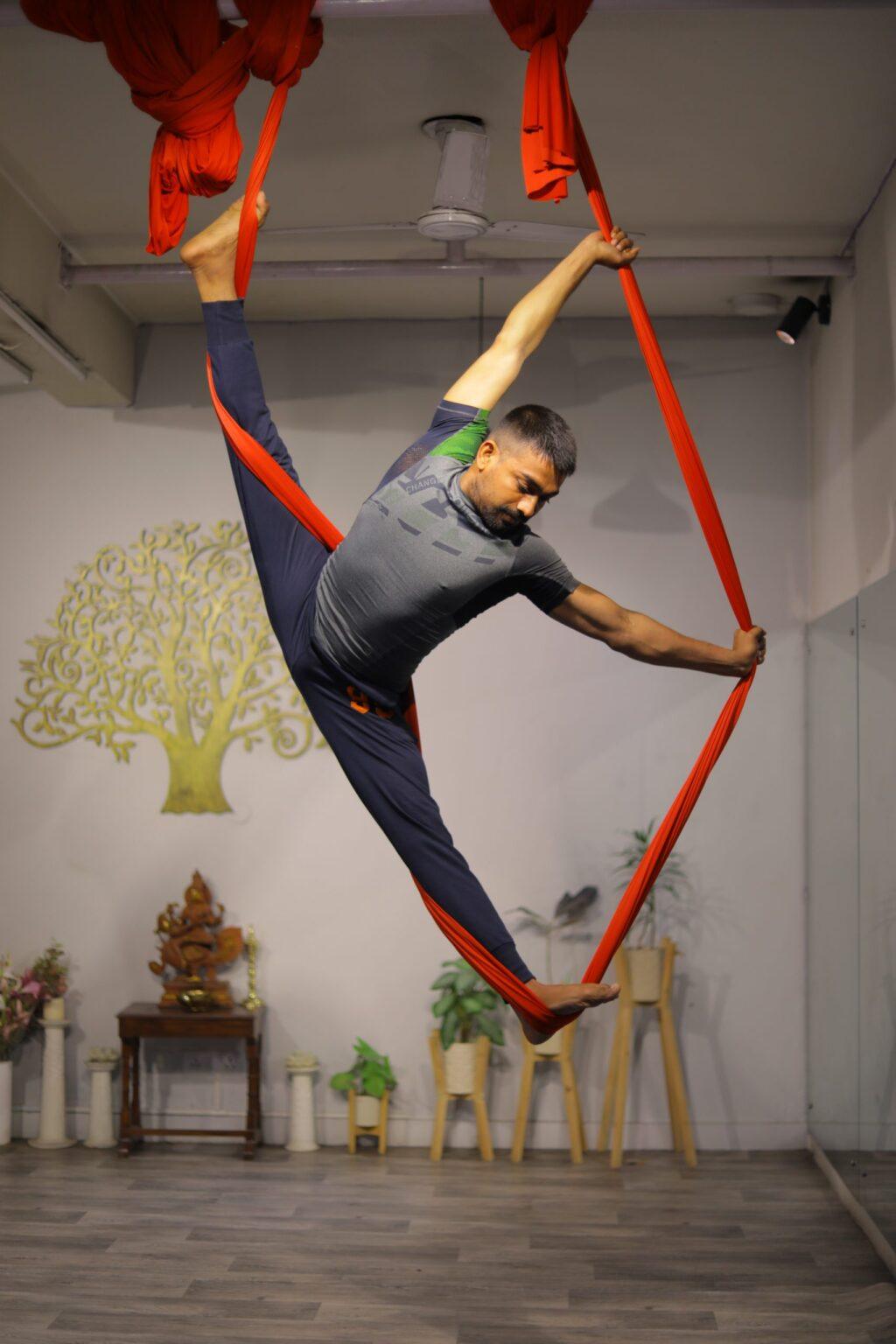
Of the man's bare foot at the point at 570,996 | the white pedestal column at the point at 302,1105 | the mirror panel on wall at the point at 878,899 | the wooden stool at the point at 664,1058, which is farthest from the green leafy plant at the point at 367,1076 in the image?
the man's bare foot at the point at 570,996

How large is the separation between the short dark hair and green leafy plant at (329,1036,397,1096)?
3361mm

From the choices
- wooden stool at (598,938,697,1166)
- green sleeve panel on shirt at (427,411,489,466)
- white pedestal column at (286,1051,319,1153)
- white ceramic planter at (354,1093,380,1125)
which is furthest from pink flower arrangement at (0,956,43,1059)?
green sleeve panel on shirt at (427,411,489,466)

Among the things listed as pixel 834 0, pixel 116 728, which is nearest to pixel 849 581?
pixel 834 0

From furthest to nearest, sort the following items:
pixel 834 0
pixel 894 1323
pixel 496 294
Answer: pixel 496 294, pixel 894 1323, pixel 834 0

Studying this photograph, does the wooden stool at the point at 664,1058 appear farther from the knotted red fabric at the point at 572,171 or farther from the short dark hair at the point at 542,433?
the short dark hair at the point at 542,433

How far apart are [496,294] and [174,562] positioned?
169 cm

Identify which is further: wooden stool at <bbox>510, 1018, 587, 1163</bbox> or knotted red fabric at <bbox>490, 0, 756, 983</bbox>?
wooden stool at <bbox>510, 1018, 587, 1163</bbox>

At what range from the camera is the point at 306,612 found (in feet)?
9.90

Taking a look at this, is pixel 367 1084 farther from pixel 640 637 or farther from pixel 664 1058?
pixel 640 637

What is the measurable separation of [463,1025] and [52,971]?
1.67 m

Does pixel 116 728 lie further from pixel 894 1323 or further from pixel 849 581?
pixel 894 1323

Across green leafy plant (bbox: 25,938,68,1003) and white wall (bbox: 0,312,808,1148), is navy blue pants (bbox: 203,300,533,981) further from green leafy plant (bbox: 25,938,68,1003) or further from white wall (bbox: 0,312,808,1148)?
green leafy plant (bbox: 25,938,68,1003)

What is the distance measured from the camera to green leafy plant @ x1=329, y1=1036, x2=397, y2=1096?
5.48 metres

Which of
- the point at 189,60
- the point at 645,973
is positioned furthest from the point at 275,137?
the point at 645,973
